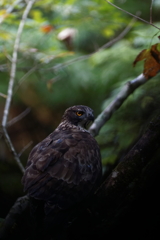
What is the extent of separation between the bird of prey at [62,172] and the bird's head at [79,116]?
0.23 m

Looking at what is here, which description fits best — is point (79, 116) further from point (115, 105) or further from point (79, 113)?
point (115, 105)

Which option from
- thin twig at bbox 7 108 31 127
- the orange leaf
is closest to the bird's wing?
the orange leaf

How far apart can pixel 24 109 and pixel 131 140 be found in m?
1.85

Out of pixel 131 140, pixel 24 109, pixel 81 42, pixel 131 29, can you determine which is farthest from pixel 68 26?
pixel 131 140

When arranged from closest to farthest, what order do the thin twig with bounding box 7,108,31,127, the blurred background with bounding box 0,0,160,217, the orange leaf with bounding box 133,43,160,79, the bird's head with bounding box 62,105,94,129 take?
the orange leaf with bounding box 133,43,160,79
the bird's head with bounding box 62,105,94,129
the thin twig with bounding box 7,108,31,127
the blurred background with bounding box 0,0,160,217

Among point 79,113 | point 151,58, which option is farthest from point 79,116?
point 151,58

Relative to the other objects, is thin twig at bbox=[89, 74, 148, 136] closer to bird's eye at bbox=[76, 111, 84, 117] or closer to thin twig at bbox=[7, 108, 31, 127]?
bird's eye at bbox=[76, 111, 84, 117]

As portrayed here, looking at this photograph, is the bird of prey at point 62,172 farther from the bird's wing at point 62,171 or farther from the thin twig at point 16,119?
the thin twig at point 16,119

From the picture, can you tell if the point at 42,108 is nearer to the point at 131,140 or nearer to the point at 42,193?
the point at 131,140

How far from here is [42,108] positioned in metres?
3.99

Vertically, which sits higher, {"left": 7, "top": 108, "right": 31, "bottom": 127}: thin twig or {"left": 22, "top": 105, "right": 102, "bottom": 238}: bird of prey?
{"left": 7, "top": 108, "right": 31, "bottom": 127}: thin twig

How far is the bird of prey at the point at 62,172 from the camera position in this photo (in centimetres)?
187

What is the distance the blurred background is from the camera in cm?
323

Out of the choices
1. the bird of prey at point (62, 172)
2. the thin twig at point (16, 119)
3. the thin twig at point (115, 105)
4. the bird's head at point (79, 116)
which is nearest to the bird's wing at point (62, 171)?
the bird of prey at point (62, 172)
